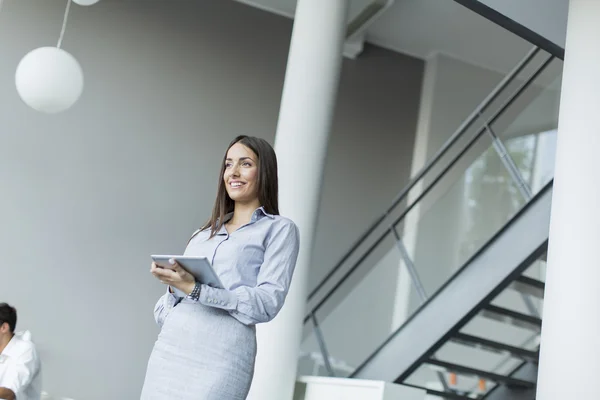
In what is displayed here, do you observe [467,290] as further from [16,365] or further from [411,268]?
[16,365]

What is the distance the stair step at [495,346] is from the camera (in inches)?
203

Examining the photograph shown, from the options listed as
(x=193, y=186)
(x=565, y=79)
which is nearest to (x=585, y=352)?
(x=565, y=79)

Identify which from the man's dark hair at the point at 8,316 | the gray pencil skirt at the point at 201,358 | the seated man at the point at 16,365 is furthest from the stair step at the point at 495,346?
the gray pencil skirt at the point at 201,358

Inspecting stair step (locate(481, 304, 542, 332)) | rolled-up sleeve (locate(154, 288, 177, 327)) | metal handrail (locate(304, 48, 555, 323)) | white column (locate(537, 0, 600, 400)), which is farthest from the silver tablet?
metal handrail (locate(304, 48, 555, 323))

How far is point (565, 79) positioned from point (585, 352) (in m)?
1.01

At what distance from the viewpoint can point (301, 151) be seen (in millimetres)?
4508

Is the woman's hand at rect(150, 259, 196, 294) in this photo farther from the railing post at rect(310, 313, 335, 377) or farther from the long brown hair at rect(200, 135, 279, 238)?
the railing post at rect(310, 313, 335, 377)

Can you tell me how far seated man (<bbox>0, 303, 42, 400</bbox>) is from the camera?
404 cm

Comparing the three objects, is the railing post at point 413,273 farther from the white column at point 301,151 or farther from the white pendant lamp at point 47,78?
the white pendant lamp at point 47,78

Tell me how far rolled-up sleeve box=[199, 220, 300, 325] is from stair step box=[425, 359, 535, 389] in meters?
3.34

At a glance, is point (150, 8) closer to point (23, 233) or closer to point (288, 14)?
point (288, 14)

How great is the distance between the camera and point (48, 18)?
6398mm

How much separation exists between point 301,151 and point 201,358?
107 inches

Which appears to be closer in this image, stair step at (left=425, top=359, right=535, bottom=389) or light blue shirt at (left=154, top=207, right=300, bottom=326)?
light blue shirt at (left=154, top=207, right=300, bottom=326)
